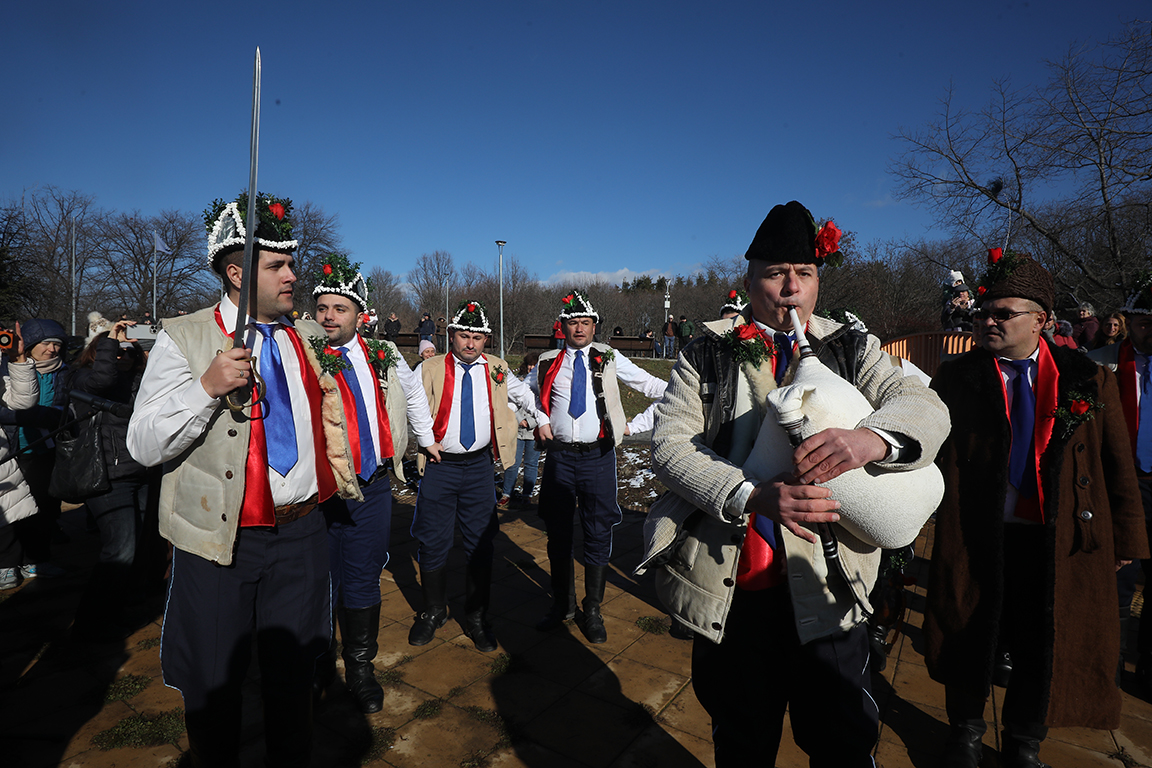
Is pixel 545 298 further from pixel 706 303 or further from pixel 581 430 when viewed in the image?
pixel 581 430

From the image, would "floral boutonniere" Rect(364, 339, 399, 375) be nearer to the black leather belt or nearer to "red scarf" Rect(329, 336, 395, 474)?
"red scarf" Rect(329, 336, 395, 474)

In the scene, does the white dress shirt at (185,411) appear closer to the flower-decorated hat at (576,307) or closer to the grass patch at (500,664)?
the grass patch at (500,664)

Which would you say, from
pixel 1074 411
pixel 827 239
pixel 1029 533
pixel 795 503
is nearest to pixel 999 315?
pixel 1074 411

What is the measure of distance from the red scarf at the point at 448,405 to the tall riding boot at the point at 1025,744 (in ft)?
11.3

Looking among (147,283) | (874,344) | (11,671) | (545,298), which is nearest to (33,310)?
(147,283)

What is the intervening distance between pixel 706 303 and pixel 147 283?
38110mm

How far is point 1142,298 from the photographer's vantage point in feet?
12.5

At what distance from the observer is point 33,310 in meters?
28.5

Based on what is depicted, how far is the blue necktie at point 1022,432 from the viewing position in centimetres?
296

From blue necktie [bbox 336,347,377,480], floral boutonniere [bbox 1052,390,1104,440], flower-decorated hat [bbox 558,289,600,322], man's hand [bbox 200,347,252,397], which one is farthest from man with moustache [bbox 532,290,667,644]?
man's hand [bbox 200,347,252,397]

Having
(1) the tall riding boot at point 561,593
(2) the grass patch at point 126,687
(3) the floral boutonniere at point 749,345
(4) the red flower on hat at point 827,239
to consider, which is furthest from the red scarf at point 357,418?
(4) the red flower on hat at point 827,239

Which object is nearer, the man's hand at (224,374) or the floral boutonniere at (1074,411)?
the man's hand at (224,374)

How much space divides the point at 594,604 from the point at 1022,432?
2.85 meters

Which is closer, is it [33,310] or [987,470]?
[987,470]
